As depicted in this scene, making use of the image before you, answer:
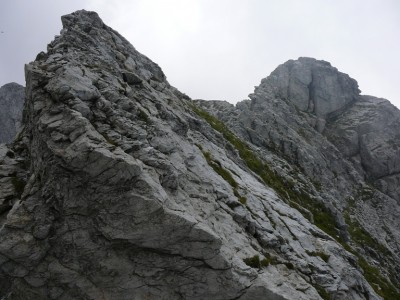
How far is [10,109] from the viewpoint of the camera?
12556 centimetres

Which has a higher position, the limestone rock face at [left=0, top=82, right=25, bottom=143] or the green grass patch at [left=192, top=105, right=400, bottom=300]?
the limestone rock face at [left=0, top=82, right=25, bottom=143]

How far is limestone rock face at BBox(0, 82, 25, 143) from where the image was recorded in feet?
403

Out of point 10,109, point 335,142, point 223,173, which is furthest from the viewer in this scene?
point 10,109

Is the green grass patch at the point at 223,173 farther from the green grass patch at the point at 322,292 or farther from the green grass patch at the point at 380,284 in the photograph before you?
the green grass patch at the point at 380,284

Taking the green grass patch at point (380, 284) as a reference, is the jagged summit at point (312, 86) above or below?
above

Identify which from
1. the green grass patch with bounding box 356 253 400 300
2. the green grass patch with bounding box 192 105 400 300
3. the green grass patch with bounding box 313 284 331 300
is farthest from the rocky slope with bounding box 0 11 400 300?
the green grass patch with bounding box 192 105 400 300

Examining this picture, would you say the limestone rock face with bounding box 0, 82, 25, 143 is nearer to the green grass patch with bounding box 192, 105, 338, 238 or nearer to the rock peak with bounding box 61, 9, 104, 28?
the rock peak with bounding box 61, 9, 104, 28

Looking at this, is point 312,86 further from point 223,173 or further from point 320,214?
point 223,173

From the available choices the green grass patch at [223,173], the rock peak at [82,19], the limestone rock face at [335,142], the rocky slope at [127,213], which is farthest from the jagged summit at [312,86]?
the rocky slope at [127,213]

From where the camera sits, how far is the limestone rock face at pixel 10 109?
12294cm

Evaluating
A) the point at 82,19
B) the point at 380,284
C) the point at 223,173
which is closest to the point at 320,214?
the point at 380,284

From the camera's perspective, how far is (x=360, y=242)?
200ft

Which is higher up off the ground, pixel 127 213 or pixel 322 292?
pixel 127 213

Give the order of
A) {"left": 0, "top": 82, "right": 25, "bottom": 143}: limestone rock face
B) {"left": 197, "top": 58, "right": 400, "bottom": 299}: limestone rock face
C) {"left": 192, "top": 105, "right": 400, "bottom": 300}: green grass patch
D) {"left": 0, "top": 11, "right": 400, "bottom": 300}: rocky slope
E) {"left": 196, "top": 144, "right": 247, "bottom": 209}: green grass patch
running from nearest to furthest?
{"left": 0, "top": 11, "right": 400, "bottom": 300}: rocky slope < {"left": 196, "top": 144, "right": 247, "bottom": 209}: green grass patch < {"left": 192, "top": 105, "right": 400, "bottom": 300}: green grass patch < {"left": 197, "top": 58, "right": 400, "bottom": 299}: limestone rock face < {"left": 0, "top": 82, "right": 25, "bottom": 143}: limestone rock face
